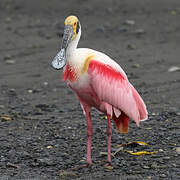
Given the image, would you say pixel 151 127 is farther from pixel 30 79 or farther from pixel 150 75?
pixel 30 79

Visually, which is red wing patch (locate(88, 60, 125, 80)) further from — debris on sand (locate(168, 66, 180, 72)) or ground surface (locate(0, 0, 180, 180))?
debris on sand (locate(168, 66, 180, 72))

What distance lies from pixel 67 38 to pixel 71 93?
3.62m

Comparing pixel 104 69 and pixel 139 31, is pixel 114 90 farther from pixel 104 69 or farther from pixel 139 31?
pixel 139 31

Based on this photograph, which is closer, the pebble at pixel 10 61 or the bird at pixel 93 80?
the bird at pixel 93 80

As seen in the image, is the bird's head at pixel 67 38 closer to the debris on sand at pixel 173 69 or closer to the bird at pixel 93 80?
the bird at pixel 93 80

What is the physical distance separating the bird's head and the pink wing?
32cm

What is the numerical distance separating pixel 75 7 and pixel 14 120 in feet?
28.9

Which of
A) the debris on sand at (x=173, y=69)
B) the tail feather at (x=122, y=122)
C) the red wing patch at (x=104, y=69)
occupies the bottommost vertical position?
the debris on sand at (x=173, y=69)

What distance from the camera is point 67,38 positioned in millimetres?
6449

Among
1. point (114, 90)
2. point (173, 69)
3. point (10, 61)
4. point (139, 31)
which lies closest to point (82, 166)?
point (114, 90)

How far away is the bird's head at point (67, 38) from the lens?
6398 mm

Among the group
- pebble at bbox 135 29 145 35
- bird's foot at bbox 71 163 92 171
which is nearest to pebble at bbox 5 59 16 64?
pebble at bbox 135 29 145 35

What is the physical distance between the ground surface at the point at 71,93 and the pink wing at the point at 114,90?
1.79 ft

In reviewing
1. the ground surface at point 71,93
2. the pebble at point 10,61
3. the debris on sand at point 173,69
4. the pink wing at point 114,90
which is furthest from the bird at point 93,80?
the pebble at point 10,61
